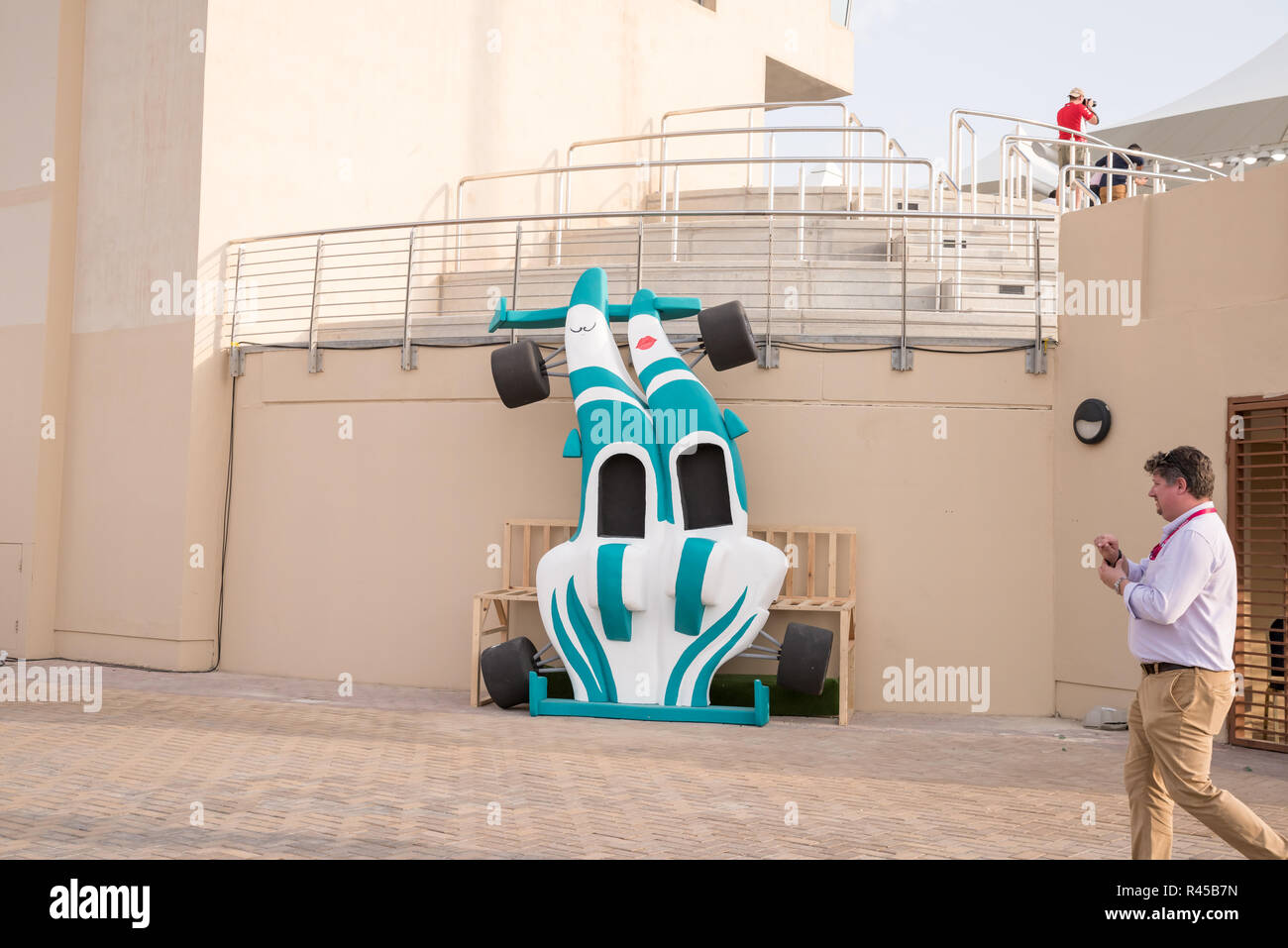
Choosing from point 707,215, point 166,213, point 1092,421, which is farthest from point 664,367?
point 166,213

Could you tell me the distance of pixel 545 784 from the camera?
6.41 metres

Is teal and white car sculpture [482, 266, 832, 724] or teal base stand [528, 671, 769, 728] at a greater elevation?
teal and white car sculpture [482, 266, 832, 724]

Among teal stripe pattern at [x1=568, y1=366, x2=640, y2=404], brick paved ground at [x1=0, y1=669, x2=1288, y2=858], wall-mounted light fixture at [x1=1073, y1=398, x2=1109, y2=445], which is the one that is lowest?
brick paved ground at [x1=0, y1=669, x2=1288, y2=858]

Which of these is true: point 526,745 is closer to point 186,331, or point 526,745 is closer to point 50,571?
point 186,331

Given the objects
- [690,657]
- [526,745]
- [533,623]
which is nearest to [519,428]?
[533,623]

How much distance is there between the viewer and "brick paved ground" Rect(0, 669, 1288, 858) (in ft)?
17.1

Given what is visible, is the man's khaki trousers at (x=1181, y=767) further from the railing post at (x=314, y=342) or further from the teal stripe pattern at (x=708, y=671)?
the railing post at (x=314, y=342)

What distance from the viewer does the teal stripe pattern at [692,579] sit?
27.7 feet

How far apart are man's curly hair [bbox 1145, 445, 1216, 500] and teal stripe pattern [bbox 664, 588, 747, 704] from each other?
434 cm

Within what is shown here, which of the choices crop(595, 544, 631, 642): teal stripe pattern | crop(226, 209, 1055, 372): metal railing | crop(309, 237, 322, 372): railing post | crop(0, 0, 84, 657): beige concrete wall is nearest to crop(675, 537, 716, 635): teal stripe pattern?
crop(595, 544, 631, 642): teal stripe pattern

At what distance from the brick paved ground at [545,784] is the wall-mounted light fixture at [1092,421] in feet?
6.76

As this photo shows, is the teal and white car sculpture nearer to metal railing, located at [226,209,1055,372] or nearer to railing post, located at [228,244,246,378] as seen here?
metal railing, located at [226,209,1055,372]
